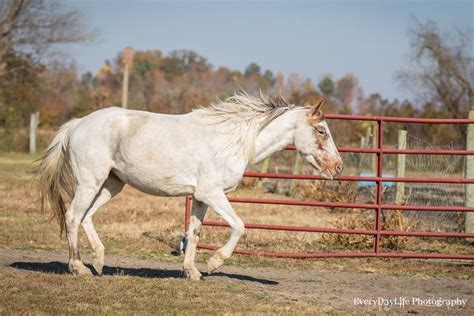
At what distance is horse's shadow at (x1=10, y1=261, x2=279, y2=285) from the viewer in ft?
24.1

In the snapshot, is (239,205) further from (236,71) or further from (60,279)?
(236,71)

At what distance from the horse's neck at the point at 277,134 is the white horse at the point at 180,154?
11mm

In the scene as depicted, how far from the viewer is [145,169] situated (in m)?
6.95

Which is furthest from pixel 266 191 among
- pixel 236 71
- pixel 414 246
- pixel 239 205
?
pixel 236 71

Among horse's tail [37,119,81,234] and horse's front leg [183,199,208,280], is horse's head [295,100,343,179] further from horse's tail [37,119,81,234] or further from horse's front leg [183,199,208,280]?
horse's tail [37,119,81,234]

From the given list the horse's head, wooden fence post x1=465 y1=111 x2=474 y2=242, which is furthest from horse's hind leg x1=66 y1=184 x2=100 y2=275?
wooden fence post x1=465 y1=111 x2=474 y2=242

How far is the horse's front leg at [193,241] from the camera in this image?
279 inches

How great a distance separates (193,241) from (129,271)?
0.97 meters

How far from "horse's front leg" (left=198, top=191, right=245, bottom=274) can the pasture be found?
0.24 meters

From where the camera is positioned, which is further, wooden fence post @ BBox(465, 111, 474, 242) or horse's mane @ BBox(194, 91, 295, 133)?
wooden fence post @ BBox(465, 111, 474, 242)

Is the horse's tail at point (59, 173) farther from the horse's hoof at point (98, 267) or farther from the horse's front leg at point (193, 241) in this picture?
the horse's front leg at point (193, 241)

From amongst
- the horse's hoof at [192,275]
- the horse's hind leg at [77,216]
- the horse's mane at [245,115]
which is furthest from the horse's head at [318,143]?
the horse's hind leg at [77,216]

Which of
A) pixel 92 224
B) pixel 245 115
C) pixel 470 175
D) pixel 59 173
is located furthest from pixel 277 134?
pixel 470 175

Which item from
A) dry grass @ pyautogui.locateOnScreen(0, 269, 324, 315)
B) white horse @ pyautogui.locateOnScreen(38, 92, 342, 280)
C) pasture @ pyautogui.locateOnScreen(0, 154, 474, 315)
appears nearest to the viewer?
dry grass @ pyautogui.locateOnScreen(0, 269, 324, 315)
